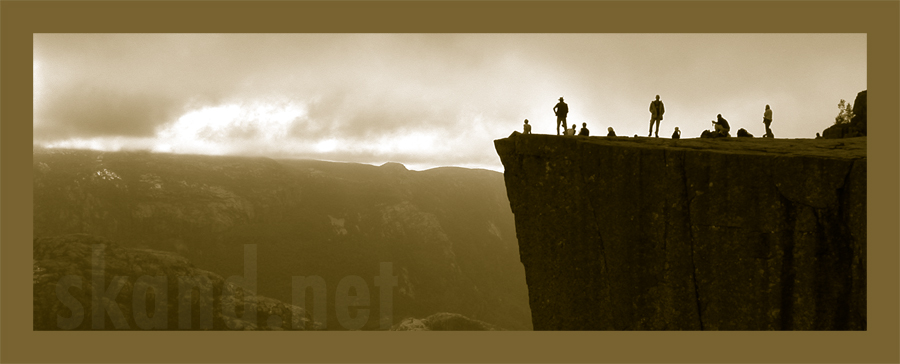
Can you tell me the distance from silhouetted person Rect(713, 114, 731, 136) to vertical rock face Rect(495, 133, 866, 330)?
4.02 metres

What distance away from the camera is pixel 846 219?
17.3m

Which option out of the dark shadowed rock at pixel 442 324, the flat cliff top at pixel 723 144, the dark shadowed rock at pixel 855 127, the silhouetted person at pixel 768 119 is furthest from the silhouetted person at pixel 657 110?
the dark shadowed rock at pixel 442 324

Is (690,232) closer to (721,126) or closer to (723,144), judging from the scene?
(723,144)

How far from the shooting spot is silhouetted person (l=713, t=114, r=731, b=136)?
2633cm

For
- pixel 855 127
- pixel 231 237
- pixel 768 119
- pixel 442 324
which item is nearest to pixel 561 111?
pixel 768 119

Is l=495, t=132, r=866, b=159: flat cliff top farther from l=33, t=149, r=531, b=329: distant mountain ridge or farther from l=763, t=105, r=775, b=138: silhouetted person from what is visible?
l=33, t=149, r=531, b=329: distant mountain ridge

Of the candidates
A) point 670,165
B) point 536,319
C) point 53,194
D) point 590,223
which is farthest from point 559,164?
point 53,194

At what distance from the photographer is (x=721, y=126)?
87.6 feet

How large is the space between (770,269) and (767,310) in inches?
61.7

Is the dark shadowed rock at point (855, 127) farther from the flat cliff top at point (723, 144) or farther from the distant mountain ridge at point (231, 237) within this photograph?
the distant mountain ridge at point (231, 237)

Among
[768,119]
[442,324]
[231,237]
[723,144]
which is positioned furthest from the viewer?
[231,237]

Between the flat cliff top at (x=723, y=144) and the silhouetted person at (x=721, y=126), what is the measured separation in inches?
101

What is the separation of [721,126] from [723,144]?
19.4ft

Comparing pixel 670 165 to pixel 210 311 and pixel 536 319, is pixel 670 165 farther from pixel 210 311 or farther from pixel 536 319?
pixel 210 311
